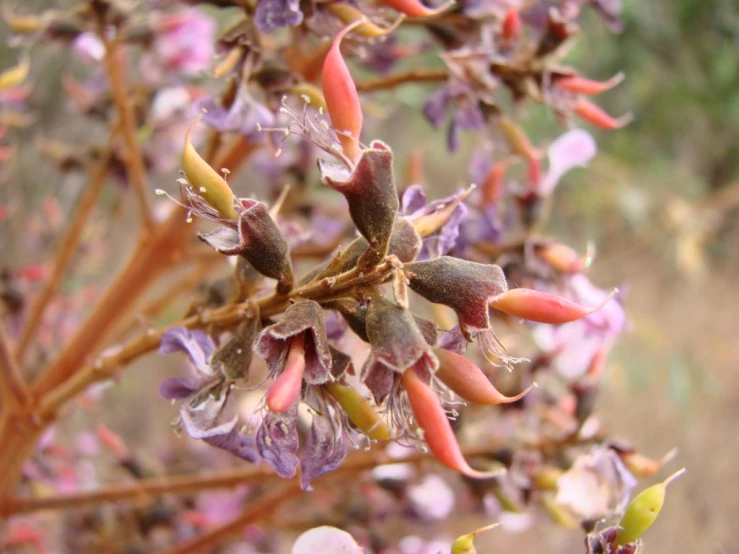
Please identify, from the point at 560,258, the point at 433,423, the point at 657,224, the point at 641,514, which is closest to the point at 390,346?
the point at 433,423

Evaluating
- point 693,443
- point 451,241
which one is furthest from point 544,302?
point 693,443

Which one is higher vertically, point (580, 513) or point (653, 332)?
point (580, 513)

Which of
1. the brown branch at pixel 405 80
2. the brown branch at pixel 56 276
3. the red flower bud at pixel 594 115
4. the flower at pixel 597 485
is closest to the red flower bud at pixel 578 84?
the red flower bud at pixel 594 115

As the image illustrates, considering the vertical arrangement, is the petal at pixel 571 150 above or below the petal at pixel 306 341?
below

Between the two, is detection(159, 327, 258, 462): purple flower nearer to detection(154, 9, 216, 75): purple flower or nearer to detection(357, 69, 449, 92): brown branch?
detection(357, 69, 449, 92): brown branch

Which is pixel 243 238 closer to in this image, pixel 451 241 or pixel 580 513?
pixel 451 241

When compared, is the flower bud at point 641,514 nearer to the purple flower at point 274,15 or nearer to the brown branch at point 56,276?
the purple flower at point 274,15

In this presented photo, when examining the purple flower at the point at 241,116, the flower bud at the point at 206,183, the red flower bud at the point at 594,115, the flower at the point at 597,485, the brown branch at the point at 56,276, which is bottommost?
the brown branch at the point at 56,276

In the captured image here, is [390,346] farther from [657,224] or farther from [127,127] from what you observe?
[657,224]
